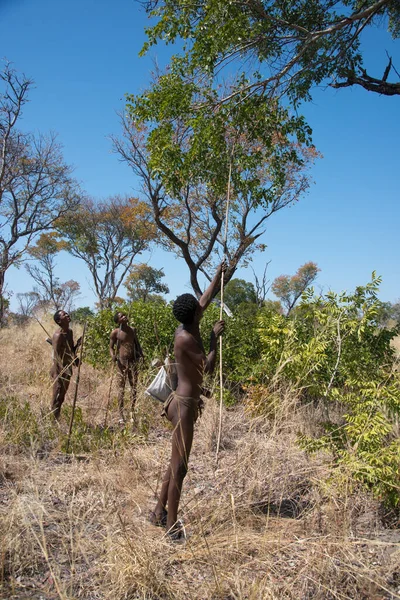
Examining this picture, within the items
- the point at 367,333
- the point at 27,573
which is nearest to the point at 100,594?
the point at 27,573

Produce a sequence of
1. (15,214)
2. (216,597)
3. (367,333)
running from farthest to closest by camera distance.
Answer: (15,214) → (367,333) → (216,597)

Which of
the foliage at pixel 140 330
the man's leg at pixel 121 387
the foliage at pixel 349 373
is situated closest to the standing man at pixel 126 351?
the man's leg at pixel 121 387

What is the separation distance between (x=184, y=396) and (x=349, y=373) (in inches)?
107

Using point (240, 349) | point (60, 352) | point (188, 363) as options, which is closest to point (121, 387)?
point (60, 352)

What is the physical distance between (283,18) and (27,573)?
8305 millimetres

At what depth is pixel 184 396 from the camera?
373cm

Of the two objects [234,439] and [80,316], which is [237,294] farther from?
[234,439]

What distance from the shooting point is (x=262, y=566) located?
3.19m

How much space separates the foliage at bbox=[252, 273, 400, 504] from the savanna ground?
0.33m

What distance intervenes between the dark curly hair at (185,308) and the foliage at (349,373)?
3.24 feet

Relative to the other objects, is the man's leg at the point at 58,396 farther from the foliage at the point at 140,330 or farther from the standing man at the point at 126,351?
the foliage at the point at 140,330

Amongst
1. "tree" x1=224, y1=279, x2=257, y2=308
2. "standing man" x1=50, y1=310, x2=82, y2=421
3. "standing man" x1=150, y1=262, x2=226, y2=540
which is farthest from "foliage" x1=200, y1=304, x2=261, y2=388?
"tree" x1=224, y1=279, x2=257, y2=308

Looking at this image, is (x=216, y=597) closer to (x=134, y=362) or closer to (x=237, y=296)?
(x=134, y=362)

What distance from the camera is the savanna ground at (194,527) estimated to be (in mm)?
3010
